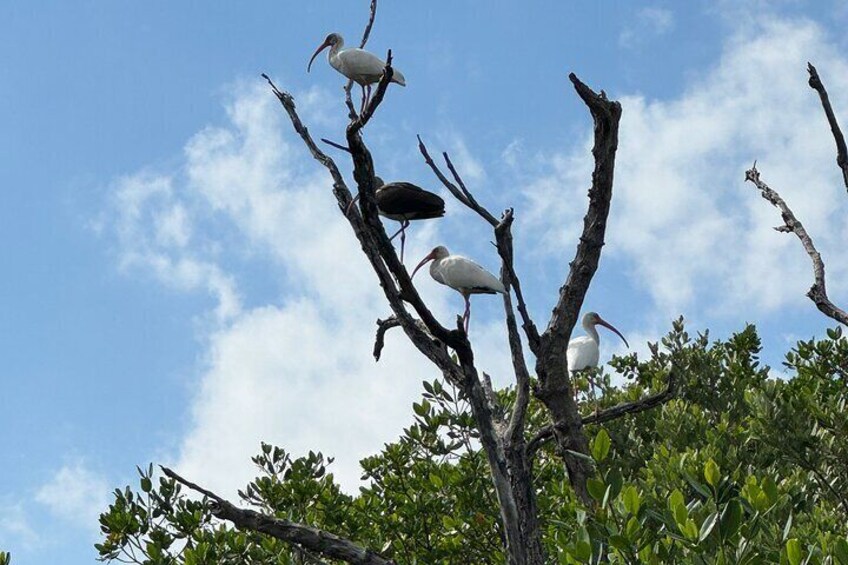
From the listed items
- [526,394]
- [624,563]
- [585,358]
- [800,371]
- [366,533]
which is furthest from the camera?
[585,358]

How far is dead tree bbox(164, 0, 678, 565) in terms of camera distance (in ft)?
18.6

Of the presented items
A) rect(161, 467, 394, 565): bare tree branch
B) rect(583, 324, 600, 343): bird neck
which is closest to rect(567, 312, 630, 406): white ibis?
rect(583, 324, 600, 343): bird neck

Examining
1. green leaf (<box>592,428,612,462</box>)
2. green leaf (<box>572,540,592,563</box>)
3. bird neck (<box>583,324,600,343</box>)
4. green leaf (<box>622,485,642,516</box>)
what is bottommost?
green leaf (<box>572,540,592,563</box>)

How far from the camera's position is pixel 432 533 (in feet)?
35.2

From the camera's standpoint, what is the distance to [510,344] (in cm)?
683

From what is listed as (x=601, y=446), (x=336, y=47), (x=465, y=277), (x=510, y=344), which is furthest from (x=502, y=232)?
(x=336, y=47)

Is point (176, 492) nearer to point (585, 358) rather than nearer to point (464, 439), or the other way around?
point (464, 439)

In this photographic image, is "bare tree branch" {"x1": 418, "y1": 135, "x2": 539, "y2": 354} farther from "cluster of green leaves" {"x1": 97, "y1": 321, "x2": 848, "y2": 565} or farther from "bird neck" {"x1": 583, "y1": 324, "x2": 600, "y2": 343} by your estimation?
"bird neck" {"x1": 583, "y1": 324, "x2": 600, "y2": 343}

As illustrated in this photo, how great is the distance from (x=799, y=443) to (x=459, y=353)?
5041 millimetres

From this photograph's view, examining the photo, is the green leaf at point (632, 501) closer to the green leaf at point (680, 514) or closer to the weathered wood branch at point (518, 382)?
the green leaf at point (680, 514)

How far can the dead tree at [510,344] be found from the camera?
5684 millimetres

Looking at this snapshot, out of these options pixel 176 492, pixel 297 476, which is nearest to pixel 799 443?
pixel 297 476

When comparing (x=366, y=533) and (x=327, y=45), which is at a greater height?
(x=327, y=45)

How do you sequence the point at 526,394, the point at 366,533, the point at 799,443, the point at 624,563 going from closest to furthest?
the point at 624,563 < the point at 526,394 < the point at 799,443 < the point at 366,533
